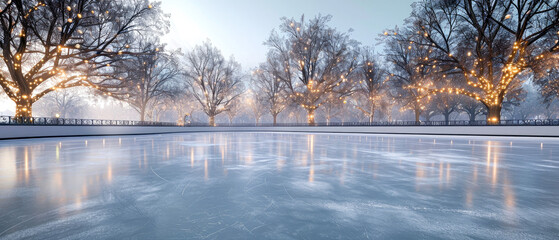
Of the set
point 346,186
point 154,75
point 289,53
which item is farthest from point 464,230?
point 154,75

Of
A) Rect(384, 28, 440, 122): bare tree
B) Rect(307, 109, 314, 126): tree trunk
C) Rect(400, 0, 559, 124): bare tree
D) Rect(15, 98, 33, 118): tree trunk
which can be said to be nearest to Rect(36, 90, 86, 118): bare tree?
Rect(15, 98, 33, 118): tree trunk

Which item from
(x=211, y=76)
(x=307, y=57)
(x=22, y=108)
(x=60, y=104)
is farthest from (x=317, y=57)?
(x=60, y=104)

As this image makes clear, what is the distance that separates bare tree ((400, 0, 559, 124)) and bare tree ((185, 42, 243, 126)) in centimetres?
2435

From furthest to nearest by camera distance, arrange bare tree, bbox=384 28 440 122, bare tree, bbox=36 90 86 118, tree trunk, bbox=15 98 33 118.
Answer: bare tree, bbox=36 90 86 118 < bare tree, bbox=384 28 440 122 < tree trunk, bbox=15 98 33 118

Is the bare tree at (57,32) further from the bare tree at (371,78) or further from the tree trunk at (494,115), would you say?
the tree trunk at (494,115)

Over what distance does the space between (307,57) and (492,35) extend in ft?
56.5

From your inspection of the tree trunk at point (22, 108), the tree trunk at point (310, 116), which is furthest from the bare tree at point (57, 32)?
the tree trunk at point (310, 116)

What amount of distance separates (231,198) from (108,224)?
1.36 m

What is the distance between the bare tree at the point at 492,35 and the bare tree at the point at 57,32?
24.2m

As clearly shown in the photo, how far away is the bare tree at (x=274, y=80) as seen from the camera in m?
31.4

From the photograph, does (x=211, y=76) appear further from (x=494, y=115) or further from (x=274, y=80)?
(x=494, y=115)

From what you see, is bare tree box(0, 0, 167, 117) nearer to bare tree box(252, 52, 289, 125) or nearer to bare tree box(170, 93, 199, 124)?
bare tree box(170, 93, 199, 124)

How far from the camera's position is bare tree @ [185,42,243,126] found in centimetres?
3356

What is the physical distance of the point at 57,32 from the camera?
1808 centimetres
